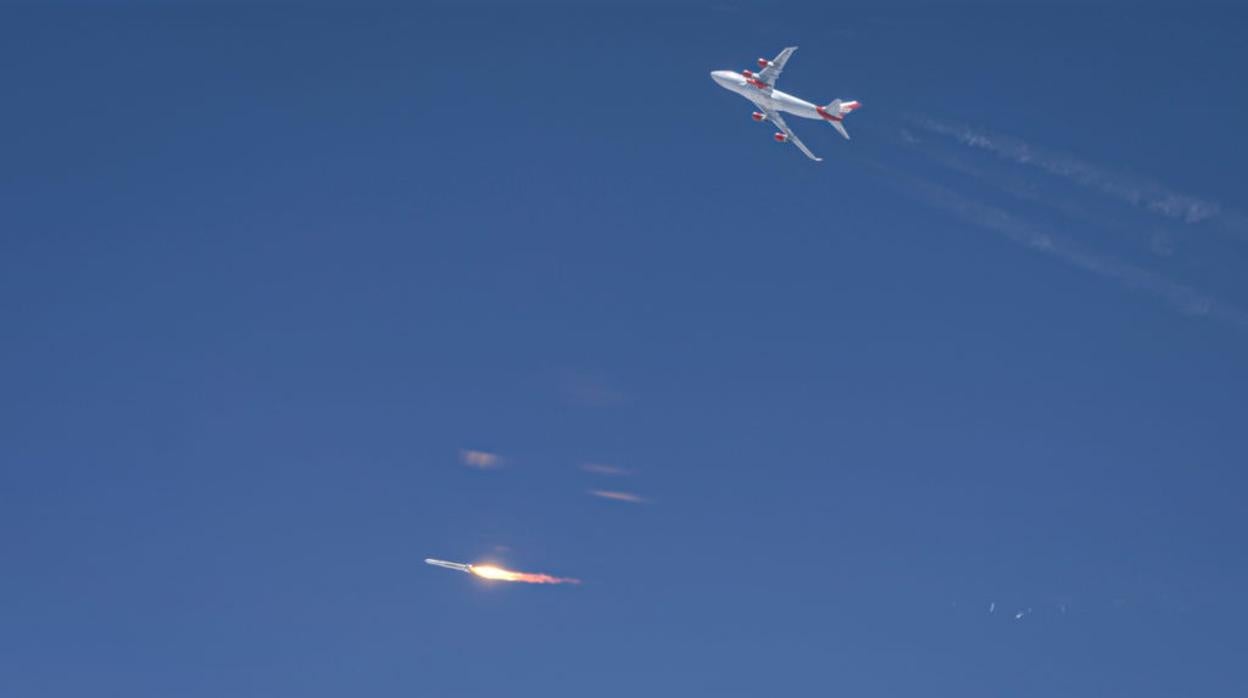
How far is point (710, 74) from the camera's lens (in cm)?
18012

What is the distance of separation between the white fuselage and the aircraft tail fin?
92cm

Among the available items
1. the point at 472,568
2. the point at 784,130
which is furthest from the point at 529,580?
the point at 784,130

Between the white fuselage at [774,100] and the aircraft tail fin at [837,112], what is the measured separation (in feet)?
3.01

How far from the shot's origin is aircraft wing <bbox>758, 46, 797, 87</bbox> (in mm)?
164250

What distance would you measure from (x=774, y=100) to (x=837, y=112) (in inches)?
379

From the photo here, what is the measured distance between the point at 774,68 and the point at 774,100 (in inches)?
272

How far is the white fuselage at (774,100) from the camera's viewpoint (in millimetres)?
173500

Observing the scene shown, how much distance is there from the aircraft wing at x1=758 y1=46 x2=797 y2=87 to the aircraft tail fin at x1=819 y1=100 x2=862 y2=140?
919 cm

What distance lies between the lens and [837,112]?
17438 centimetres

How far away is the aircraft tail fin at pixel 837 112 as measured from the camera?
173500 millimetres

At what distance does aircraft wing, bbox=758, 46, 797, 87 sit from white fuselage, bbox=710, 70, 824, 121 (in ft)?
6.23

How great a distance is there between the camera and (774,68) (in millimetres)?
168125

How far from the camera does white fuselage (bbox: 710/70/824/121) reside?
569ft

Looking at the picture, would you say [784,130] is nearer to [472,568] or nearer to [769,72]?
[769,72]
